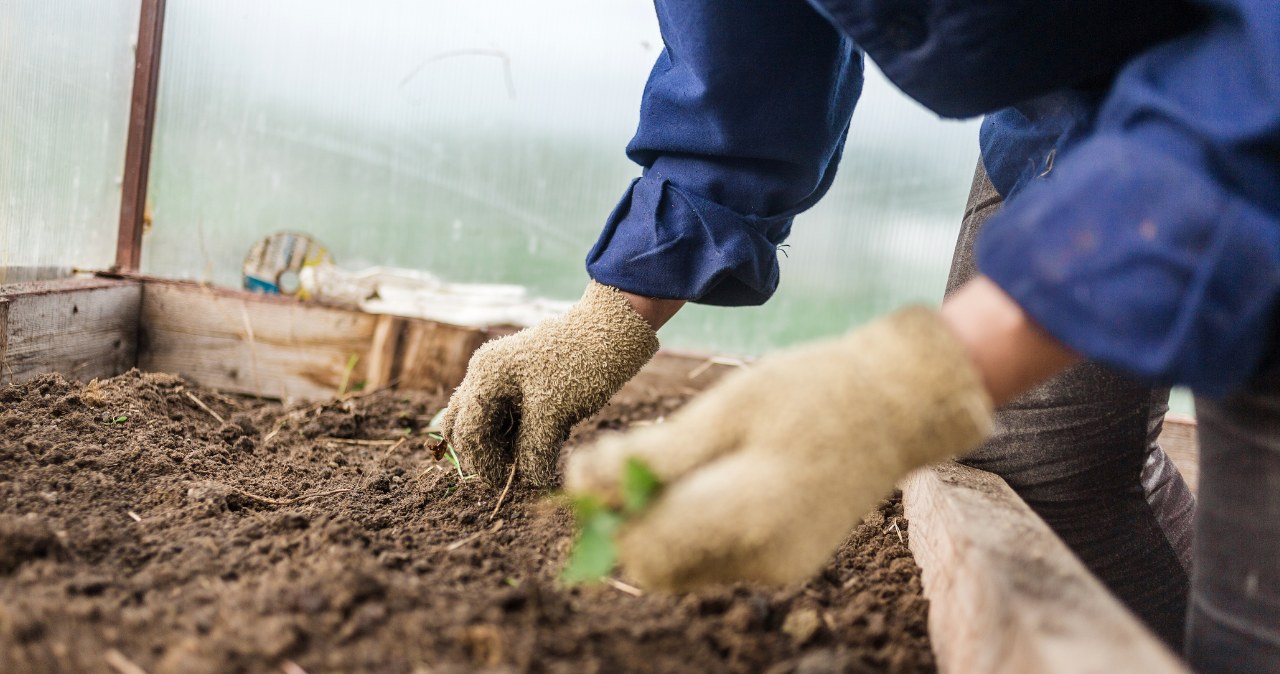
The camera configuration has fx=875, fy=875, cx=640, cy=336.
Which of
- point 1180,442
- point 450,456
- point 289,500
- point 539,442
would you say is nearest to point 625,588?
point 539,442

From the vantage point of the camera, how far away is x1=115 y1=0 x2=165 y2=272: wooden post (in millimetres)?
2299

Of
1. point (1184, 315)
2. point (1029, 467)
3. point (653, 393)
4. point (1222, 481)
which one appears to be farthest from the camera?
point (653, 393)

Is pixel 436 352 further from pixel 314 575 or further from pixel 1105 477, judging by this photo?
pixel 1105 477

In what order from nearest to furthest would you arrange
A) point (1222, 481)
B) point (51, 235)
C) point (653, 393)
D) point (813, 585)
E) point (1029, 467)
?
1. point (1222, 481)
2. point (813, 585)
3. point (1029, 467)
4. point (51, 235)
5. point (653, 393)

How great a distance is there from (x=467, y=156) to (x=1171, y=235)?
2.28 meters

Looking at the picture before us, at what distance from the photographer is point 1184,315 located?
675mm

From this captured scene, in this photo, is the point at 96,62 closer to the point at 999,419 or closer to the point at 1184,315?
the point at 999,419

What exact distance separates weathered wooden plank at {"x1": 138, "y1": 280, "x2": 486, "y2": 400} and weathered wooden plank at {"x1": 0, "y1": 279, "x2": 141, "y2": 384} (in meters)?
0.07

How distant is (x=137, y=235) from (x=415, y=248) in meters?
0.75

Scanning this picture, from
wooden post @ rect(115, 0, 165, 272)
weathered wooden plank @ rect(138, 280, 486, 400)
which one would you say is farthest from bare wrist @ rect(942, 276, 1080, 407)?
wooden post @ rect(115, 0, 165, 272)

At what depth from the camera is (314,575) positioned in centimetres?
90

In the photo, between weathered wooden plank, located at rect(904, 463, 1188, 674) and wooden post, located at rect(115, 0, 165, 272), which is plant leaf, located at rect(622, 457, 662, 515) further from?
wooden post, located at rect(115, 0, 165, 272)

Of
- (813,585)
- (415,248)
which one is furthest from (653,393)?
(813,585)

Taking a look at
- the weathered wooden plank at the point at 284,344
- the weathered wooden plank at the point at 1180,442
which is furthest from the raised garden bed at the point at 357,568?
the weathered wooden plank at the point at 1180,442
